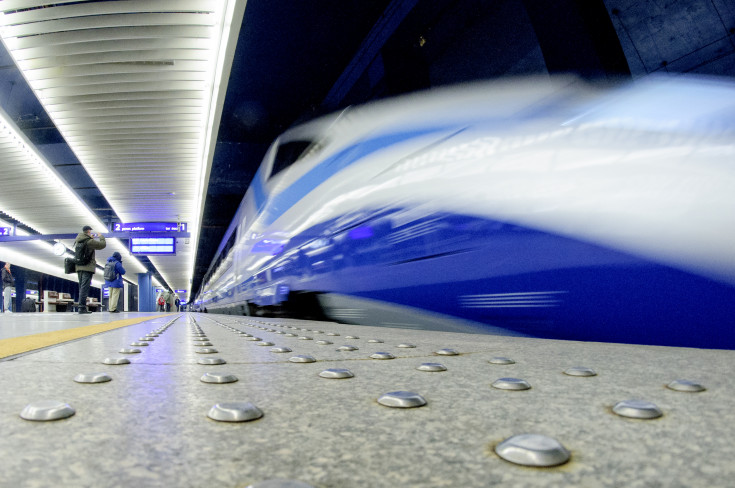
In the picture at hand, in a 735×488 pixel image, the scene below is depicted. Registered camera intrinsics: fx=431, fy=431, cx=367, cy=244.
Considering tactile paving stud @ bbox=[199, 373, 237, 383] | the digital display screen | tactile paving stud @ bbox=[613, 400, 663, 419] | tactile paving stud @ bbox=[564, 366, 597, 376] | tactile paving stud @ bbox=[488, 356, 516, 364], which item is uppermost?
the digital display screen

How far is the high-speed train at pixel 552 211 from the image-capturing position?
149cm

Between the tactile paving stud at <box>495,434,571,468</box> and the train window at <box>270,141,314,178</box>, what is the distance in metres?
4.81

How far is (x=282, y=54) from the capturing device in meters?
6.13

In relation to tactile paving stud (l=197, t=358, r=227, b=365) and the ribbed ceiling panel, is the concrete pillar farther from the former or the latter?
tactile paving stud (l=197, t=358, r=227, b=365)

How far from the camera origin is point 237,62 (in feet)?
20.8

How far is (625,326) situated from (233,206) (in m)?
15.4

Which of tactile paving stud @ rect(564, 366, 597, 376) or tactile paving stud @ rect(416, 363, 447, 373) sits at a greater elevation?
tactile paving stud @ rect(416, 363, 447, 373)

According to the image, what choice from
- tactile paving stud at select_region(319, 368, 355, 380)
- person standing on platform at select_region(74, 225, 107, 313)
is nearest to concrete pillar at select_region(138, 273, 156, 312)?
person standing on platform at select_region(74, 225, 107, 313)

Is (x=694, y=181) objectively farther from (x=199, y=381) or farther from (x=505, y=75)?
(x=199, y=381)

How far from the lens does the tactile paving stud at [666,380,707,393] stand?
83 centimetres

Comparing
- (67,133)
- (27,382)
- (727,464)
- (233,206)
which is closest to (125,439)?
(27,382)

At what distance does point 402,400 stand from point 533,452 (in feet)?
0.99

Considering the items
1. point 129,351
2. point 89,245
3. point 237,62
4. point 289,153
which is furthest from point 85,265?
point 129,351

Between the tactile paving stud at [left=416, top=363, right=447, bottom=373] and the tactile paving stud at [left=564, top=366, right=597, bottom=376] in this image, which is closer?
the tactile paving stud at [left=564, top=366, right=597, bottom=376]
